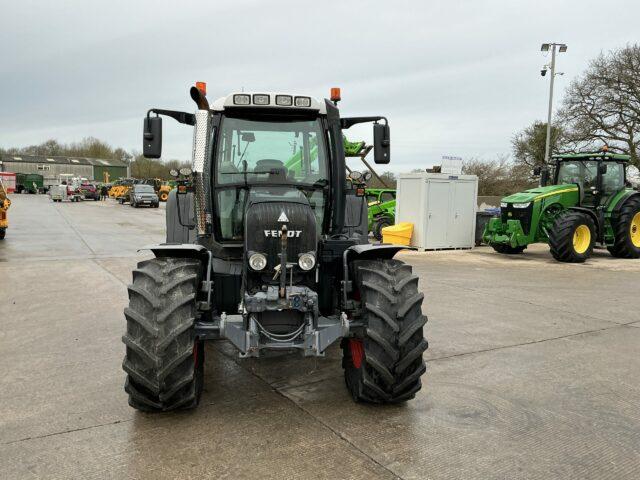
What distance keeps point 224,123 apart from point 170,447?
2556mm

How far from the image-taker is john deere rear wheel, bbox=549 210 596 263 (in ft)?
39.4

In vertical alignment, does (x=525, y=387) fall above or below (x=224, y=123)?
below

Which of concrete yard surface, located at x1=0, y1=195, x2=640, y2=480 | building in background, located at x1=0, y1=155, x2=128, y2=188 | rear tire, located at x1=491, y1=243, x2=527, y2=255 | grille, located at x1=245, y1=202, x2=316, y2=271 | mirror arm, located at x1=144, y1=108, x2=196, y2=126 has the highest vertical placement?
building in background, located at x1=0, y1=155, x2=128, y2=188

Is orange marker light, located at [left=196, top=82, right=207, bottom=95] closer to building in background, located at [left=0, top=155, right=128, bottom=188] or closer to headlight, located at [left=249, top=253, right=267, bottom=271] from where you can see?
headlight, located at [left=249, top=253, right=267, bottom=271]

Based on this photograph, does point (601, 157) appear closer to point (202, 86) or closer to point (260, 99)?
point (260, 99)

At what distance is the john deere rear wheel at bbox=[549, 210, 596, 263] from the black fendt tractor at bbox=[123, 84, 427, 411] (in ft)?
28.9

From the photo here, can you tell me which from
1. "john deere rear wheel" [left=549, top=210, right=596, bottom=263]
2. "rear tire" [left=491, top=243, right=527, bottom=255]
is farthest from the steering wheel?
"rear tire" [left=491, top=243, right=527, bottom=255]

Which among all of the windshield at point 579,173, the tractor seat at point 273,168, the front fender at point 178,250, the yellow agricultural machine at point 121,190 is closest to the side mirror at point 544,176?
the windshield at point 579,173

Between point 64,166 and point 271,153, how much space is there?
92.1 m

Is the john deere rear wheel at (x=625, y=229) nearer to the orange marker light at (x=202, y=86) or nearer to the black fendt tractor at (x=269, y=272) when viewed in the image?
the black fendt tractor at (x=269, y=272)

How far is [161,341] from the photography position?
3.37m

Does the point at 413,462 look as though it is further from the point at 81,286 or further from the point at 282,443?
the point at 81,286

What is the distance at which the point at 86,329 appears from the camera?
19.9 ft

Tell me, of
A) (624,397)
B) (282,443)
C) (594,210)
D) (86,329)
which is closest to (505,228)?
(594,210)
